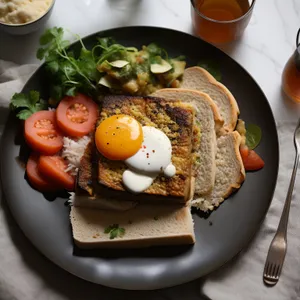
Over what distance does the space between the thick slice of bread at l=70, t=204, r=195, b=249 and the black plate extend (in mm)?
77

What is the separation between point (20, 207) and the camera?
3.90 metres

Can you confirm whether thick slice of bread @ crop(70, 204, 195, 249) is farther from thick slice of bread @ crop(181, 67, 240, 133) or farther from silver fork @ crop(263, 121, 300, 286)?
thick slice of bread @ crop(181, 67, 240, 133)

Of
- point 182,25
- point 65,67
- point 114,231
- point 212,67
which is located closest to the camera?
point 114,231

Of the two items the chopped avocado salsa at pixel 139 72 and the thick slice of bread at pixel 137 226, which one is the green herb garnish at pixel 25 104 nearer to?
the chopped avocado salsa at pixel 139 72

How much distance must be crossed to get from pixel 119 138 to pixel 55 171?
0.59 metres

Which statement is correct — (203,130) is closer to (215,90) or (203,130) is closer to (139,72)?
(215,90)

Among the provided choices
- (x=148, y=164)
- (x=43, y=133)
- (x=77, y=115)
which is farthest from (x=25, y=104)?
(x=148, y=164)

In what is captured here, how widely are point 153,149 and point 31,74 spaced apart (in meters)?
1.37

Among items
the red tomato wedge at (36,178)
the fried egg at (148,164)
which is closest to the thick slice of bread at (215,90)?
the fried egg at (148,164)

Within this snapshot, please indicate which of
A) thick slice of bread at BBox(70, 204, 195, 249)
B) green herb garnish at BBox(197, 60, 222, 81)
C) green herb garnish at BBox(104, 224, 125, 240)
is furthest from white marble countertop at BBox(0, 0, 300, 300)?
green herb garnish at BBox(104, 224, 125, 240)

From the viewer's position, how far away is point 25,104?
4.02m

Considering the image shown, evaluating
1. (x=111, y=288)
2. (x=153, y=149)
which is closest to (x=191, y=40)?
(x=153, y=149)

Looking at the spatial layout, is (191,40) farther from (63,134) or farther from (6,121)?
(6,121)

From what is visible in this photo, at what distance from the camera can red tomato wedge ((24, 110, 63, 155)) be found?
12.8ft
